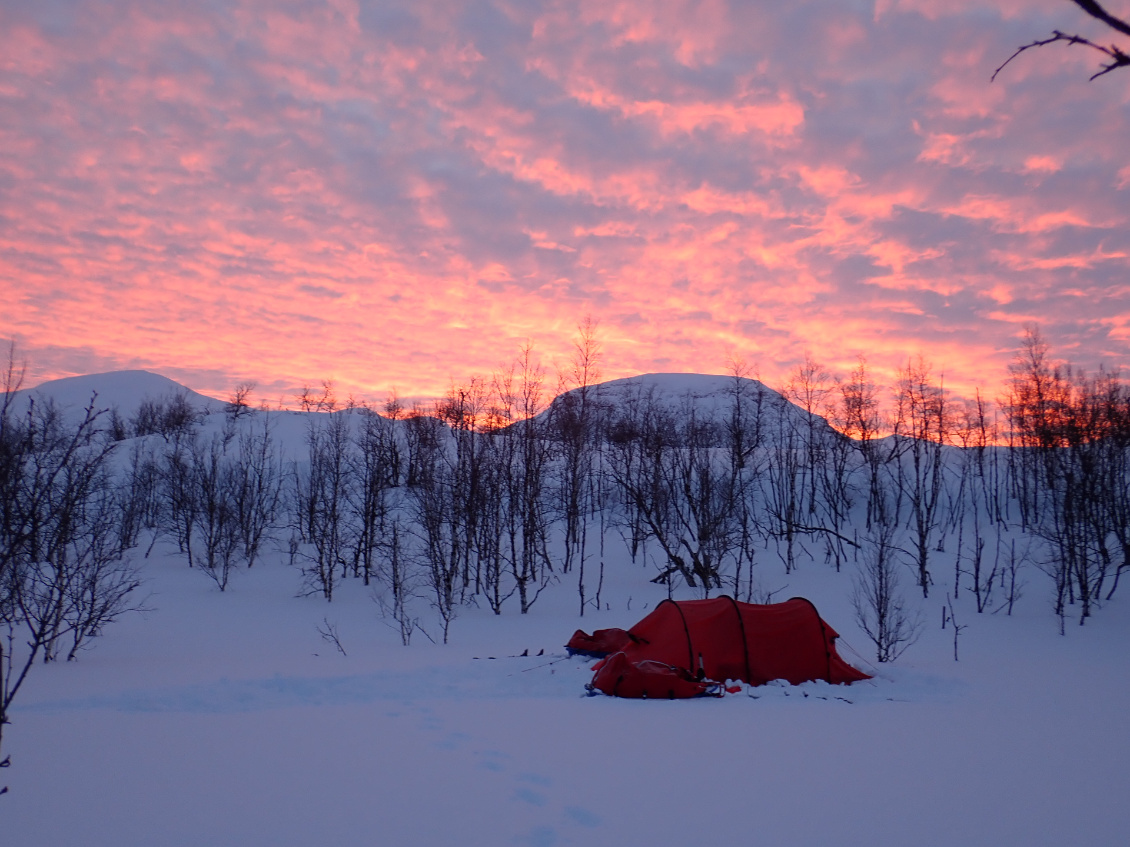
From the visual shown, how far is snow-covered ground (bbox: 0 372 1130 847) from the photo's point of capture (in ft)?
18.9

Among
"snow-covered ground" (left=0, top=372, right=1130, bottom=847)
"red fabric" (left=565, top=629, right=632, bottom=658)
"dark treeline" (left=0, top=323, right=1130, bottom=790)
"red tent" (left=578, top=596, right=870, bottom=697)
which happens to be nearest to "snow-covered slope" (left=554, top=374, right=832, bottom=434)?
"dark treeline" (left=0, top=323, right=1130, bottom=790)

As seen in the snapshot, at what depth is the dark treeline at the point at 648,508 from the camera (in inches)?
989

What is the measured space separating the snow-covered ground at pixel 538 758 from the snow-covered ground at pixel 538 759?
0.11ft

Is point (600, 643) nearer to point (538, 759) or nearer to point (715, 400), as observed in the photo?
point (538, 759)

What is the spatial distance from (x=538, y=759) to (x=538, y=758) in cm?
3

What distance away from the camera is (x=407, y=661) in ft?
47.3

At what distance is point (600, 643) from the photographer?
13930 millimetres

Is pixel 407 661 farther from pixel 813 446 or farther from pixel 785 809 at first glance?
pixel 813 446

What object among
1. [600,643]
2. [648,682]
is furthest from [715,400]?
[648,682]

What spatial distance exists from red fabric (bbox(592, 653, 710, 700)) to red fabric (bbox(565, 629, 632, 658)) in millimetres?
2541

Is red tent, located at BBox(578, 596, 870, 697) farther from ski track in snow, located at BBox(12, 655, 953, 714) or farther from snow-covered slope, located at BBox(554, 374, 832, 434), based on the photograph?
snow-covered slope, located at BBox(554, 374, 832, 434)

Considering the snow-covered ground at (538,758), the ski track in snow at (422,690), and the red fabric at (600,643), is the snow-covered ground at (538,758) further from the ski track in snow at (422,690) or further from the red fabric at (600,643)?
the red fabric at (600,643)

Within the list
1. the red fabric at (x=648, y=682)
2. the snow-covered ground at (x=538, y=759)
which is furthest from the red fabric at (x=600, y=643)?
the red fabric at (x=648, y=682)

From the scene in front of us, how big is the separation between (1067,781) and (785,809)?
3390mm
